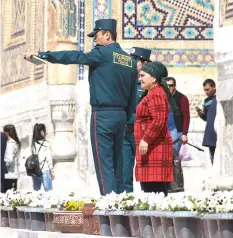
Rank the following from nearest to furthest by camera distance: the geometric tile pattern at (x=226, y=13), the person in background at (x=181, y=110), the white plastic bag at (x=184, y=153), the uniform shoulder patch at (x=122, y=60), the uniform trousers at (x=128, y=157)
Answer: the uniform shoulder patch at (x=122, y=60), the uniform trousers at (x=128, y=157), the geometric tile pattern at (x=226, y=13), the person in background at (x=181, y=110), the white plastic bag at (x=184, y=153)

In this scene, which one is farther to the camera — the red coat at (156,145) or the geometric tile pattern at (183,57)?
the geometric tile pattern at (183,57)

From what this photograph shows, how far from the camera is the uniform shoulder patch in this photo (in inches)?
512

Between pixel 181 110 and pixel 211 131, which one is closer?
pixel 211 131

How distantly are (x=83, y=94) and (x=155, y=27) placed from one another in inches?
59.1

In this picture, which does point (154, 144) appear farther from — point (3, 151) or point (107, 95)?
point (3, 151)

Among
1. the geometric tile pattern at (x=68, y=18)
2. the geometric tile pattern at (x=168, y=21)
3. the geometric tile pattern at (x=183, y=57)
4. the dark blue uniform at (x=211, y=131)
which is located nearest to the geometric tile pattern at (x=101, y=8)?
the geometric tile pattern at (x=168, y=21)

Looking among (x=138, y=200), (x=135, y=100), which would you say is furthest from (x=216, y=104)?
(x=138, y=200)

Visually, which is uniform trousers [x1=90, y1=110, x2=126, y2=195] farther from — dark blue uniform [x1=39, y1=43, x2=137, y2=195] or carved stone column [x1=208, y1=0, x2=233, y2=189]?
carved stone column [x1=208, y1=0, x2=233, y2=189]

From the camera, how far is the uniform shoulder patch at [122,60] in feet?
42.7

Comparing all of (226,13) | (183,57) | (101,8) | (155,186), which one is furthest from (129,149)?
(101,8)

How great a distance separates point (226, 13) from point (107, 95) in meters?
3.91

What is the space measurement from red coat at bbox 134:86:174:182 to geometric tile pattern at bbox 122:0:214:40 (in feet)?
32.2

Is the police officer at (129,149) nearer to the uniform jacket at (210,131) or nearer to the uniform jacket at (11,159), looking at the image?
the uniform jacket at (210,131)

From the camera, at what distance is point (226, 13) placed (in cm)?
1645
